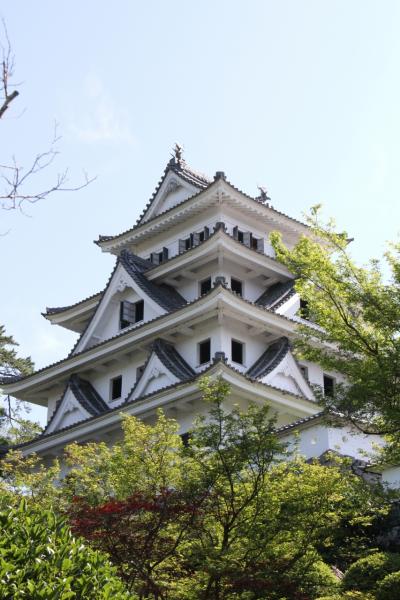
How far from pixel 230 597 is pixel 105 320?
1791cm

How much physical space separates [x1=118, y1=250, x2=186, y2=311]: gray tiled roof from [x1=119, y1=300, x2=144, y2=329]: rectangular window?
824mm

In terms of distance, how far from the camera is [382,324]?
11852 mm

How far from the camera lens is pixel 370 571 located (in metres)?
12.1

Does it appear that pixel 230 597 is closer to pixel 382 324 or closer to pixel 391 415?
pixel 391 415

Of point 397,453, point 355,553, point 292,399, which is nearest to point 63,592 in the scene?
point 397,453

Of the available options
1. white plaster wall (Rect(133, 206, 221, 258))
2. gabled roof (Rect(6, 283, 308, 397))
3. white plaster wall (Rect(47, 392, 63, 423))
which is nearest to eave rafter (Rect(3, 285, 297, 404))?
gabled roof (Rect(6, 283, 308, 397))

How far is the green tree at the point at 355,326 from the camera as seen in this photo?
11773 millimetres

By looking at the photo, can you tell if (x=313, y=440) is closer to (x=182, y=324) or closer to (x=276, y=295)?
(x=182, y=324)

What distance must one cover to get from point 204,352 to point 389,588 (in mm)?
14541

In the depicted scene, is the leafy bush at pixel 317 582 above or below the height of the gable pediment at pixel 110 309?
below

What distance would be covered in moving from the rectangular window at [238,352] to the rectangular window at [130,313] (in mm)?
3964

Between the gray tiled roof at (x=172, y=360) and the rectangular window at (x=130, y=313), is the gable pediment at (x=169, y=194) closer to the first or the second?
the rectangular window at (x=130, y=313)

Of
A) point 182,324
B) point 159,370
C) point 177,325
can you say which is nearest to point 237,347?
point 182,324

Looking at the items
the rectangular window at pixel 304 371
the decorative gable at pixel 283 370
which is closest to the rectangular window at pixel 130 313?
the decorative gable at pixel 283 370
